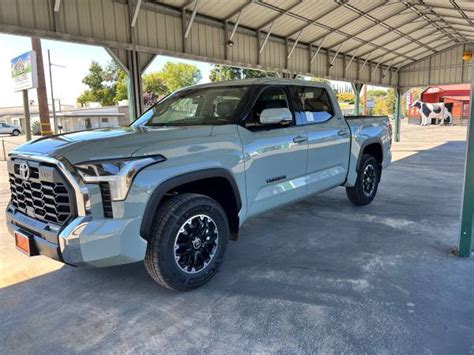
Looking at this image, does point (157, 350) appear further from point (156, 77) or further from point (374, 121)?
point (156, 77)

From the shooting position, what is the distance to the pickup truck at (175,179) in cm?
280

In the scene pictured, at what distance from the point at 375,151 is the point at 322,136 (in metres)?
2.03

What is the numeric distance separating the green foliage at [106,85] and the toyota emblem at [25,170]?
6012cm

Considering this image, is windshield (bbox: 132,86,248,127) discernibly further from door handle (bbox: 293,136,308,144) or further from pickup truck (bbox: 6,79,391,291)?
A: door handle (bbox: 293,136,308,144)

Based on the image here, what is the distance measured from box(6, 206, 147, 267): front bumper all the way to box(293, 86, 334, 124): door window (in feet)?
8.50

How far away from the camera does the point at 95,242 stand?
2756 mm

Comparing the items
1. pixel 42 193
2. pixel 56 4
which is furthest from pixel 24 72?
pixel 42 193

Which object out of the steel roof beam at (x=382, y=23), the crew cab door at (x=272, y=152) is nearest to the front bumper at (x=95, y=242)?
the crew cab door at (x=272, y=152)

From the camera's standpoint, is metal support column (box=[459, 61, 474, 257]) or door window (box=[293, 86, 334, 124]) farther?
door window (box=[293, 86, 334, 124])

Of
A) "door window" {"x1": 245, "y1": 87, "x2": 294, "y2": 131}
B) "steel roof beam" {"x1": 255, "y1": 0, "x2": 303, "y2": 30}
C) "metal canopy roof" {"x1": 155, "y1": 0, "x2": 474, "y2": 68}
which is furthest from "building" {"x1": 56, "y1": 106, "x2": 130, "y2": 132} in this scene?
"door window" {"x1": 245, "y1": 87, "x2": 294, "y2": 131}

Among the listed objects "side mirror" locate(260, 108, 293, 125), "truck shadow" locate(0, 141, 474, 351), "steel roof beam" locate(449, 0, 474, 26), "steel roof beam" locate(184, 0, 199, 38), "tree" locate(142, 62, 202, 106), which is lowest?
"truck shadow" locate(0, 141, 474, 351)

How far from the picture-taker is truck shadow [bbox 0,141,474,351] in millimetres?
2980

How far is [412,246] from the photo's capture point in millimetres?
4473

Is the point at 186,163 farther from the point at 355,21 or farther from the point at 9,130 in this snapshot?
the point at 9,130
